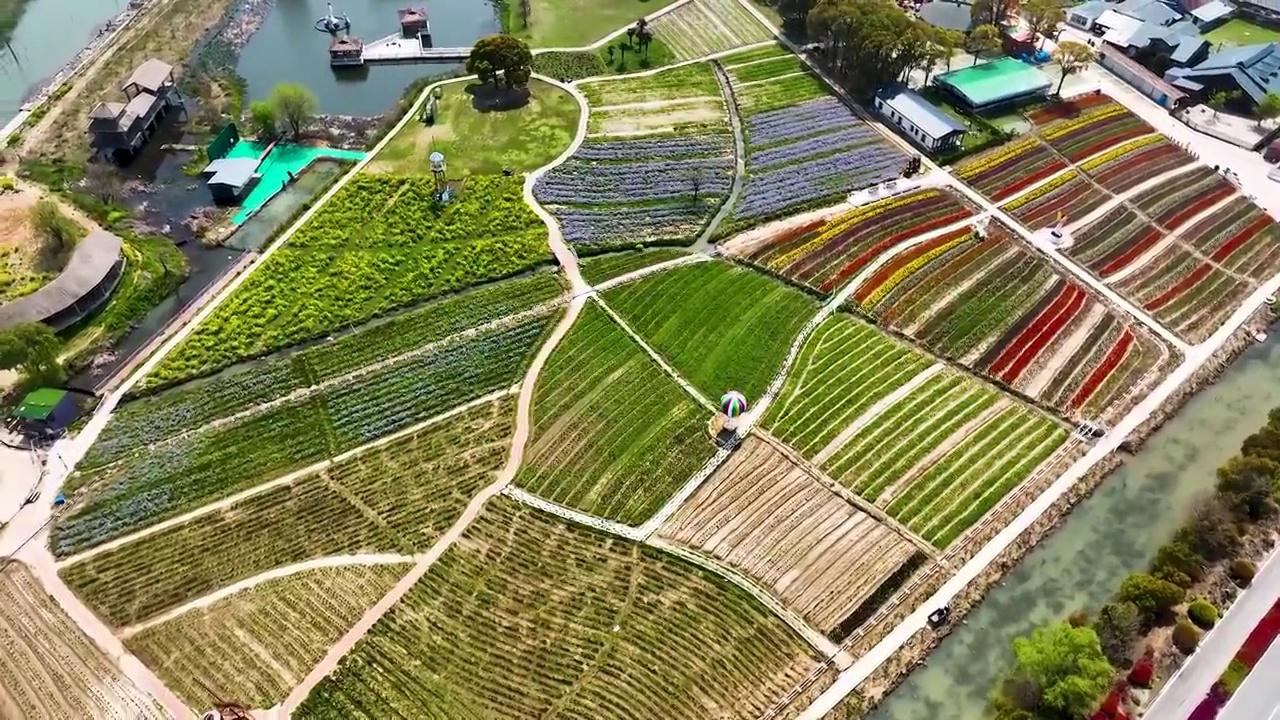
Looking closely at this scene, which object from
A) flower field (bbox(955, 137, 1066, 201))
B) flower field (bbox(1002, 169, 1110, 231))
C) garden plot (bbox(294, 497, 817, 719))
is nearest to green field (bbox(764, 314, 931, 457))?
garden plot (bbox(294, 497, 817, 719))

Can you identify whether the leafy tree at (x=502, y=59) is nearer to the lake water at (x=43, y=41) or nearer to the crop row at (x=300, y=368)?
the crop row at (x=300, y=368)

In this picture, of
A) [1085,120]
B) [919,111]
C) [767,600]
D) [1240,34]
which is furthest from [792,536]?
[1240,34]

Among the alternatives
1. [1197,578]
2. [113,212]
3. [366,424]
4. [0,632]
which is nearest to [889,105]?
[1197,578]

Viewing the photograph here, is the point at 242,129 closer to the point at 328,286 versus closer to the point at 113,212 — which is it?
the point at 113,212

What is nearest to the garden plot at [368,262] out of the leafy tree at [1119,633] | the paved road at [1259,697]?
the leafy tree at [1119,633]

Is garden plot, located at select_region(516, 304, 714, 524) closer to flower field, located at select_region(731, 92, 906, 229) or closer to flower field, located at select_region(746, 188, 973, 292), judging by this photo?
flower field, located at select_region(746, 188, 973, 292)
